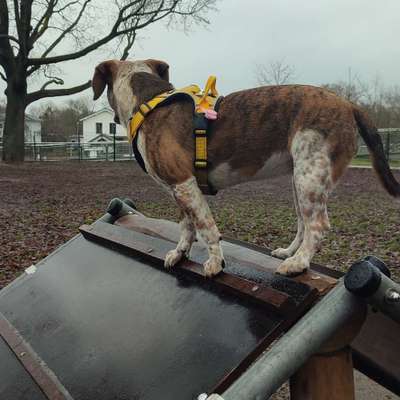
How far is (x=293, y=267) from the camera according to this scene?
231 cm

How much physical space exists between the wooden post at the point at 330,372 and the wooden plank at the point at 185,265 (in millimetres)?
236

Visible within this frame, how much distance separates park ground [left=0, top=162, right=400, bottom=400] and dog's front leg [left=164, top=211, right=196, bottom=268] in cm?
186

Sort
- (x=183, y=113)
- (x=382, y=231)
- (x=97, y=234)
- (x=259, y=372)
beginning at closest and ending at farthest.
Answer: (x=259, y=372) → (x=183, y=113) → (x=97, y=234) → (x=382, y=231)

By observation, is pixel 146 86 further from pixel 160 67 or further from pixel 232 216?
pixel 232 216

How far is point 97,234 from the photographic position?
3482mm


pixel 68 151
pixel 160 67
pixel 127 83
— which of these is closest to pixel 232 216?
pixel 160 67

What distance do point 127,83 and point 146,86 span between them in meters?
0.13

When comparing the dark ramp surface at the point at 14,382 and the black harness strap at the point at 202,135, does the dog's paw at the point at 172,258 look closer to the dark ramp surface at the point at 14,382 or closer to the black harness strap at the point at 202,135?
the black harness strap at the point at 202,135

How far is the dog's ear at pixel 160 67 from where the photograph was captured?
307cm

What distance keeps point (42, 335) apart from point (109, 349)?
1.75 feet

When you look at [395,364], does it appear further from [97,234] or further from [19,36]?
[19,36]

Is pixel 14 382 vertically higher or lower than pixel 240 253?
lower

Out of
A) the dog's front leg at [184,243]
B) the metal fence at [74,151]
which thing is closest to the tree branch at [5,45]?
the metal fence at [74,151]

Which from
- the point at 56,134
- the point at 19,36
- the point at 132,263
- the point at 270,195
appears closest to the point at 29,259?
the point at 132,263
